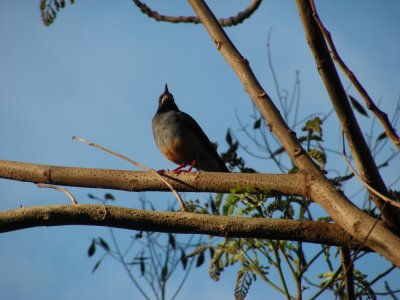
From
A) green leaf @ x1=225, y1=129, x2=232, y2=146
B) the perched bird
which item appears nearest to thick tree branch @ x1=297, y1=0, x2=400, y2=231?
green leaf @ x1=225, y1=129, x2=232, y2=146

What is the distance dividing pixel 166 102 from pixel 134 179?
201 inches

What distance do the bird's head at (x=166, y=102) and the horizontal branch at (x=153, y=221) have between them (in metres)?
5.52

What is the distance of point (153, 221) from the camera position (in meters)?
3.07

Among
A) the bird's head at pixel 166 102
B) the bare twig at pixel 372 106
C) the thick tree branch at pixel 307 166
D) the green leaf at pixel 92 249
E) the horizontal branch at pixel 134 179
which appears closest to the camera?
the bare twig at pixel 372 106

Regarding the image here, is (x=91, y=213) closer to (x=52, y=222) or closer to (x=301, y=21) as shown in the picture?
(x=52, y=222)

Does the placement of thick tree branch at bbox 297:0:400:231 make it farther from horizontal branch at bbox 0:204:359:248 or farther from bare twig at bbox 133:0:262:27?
bare twig at bbox 133:0:262:27

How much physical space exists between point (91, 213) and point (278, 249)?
6.53 ft

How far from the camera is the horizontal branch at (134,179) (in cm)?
346

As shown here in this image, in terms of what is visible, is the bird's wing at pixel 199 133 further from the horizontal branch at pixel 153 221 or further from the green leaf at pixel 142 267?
the horizontal branch at pixel 153 221

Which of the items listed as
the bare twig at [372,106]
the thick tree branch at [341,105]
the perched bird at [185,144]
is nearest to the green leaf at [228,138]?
the perched bird at [185,144]

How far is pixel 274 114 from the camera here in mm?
3504

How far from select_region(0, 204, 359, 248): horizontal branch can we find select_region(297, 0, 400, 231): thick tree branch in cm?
32

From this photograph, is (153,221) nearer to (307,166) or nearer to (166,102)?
(307,166)

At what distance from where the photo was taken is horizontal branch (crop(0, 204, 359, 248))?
3043 mm
